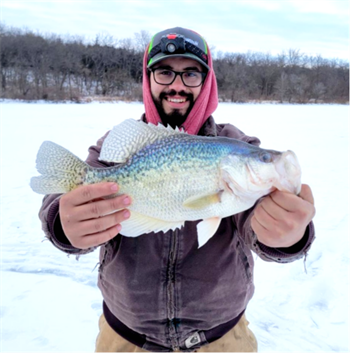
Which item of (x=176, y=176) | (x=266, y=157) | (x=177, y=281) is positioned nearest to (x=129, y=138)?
(x=176, y=176)

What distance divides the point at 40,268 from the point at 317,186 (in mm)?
5579

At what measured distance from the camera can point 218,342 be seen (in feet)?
6.33

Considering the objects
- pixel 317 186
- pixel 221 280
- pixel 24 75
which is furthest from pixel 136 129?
pixel 24 75

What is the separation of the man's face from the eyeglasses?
0.02m

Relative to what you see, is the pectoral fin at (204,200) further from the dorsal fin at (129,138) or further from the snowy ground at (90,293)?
the snowy ground at (90,293)

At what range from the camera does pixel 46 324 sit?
299 centimetres

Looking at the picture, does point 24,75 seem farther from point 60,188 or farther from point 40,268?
point 60,188

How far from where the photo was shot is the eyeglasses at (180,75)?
2111 millimetres

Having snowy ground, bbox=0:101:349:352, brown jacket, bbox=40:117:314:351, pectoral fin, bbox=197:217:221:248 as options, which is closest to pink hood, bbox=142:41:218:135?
brown jacket, bbox=40:117:314:351

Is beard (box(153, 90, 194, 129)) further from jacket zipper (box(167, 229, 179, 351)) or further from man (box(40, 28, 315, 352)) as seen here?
jacket zipper (box(167, 229, 179, 351))

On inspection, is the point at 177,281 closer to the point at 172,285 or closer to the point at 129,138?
the point at 172,285

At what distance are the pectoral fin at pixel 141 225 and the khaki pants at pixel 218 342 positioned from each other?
2.65ft

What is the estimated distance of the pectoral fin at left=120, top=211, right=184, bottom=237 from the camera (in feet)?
5.18

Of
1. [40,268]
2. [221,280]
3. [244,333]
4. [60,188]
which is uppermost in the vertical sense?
[60,188]
